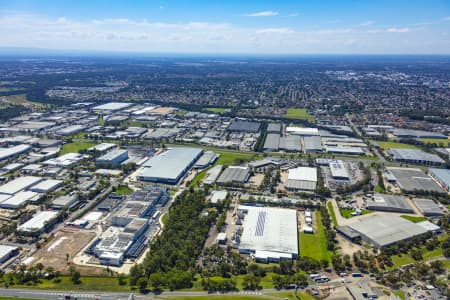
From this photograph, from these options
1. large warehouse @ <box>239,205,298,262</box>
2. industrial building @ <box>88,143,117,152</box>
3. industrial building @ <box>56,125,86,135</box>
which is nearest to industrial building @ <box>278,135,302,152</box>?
large warehouse @ <box>239,205,298,262</box>

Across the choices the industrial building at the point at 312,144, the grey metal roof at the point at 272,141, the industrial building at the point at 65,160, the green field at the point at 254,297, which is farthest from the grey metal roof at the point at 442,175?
the industrial building at the point at 65,160

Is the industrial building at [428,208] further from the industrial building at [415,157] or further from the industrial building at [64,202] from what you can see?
the industrial building at [64,202]

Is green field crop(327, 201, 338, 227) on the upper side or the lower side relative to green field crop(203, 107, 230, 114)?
lower

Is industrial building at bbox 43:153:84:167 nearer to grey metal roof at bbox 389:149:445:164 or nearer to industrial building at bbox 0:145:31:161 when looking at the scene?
industrial building at bbox 0:145:31:161

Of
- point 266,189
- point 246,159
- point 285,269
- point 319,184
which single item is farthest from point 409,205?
point 246,159

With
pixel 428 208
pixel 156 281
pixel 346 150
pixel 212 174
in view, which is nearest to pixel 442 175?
pixel 428 208

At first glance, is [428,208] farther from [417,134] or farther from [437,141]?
[417,134]
